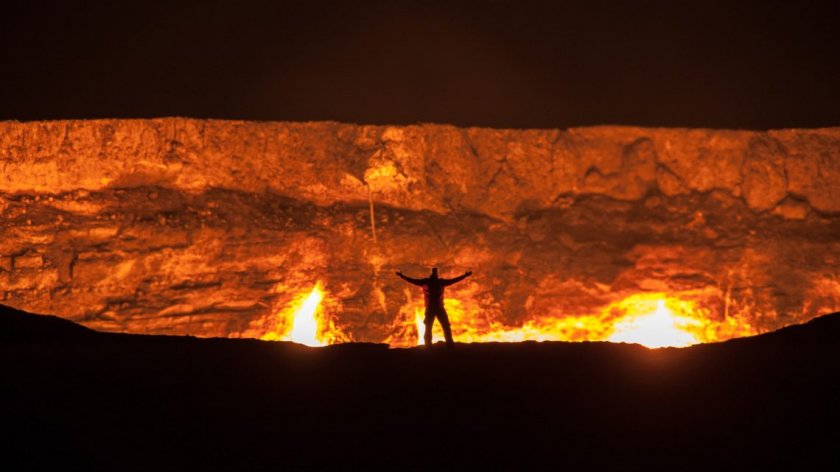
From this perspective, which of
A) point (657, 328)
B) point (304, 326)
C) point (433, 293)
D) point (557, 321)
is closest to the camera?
point (433, 293)

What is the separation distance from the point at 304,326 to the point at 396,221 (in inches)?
106

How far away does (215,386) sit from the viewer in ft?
19.2

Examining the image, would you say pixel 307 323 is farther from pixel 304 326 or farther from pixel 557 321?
pixel 557 321

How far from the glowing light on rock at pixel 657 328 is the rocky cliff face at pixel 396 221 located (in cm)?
44

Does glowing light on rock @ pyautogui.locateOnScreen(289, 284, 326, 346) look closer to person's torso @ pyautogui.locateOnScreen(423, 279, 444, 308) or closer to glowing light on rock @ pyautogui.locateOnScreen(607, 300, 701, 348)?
glowing light on rock @ pyautogui.locateOnScreen(607, 300, 701, 348)

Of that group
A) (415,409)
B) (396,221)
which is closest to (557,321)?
(396,221)

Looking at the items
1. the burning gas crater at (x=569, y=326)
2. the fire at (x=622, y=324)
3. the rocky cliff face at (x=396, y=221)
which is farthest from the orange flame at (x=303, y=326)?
the fire at (x=622, y=324)

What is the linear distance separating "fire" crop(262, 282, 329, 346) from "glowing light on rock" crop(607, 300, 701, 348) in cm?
567

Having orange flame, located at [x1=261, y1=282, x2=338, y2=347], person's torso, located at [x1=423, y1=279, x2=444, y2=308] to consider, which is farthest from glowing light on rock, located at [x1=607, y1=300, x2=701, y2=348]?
person's torso, located at [x1=423, y1=279, x2=444, y2=308]

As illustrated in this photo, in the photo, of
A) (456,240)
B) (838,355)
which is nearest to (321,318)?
(456,240)

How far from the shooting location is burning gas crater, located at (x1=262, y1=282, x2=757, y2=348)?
16109 mm

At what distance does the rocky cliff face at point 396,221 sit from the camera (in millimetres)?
15820

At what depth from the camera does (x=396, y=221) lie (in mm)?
16797

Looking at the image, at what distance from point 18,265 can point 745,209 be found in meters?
14.0
